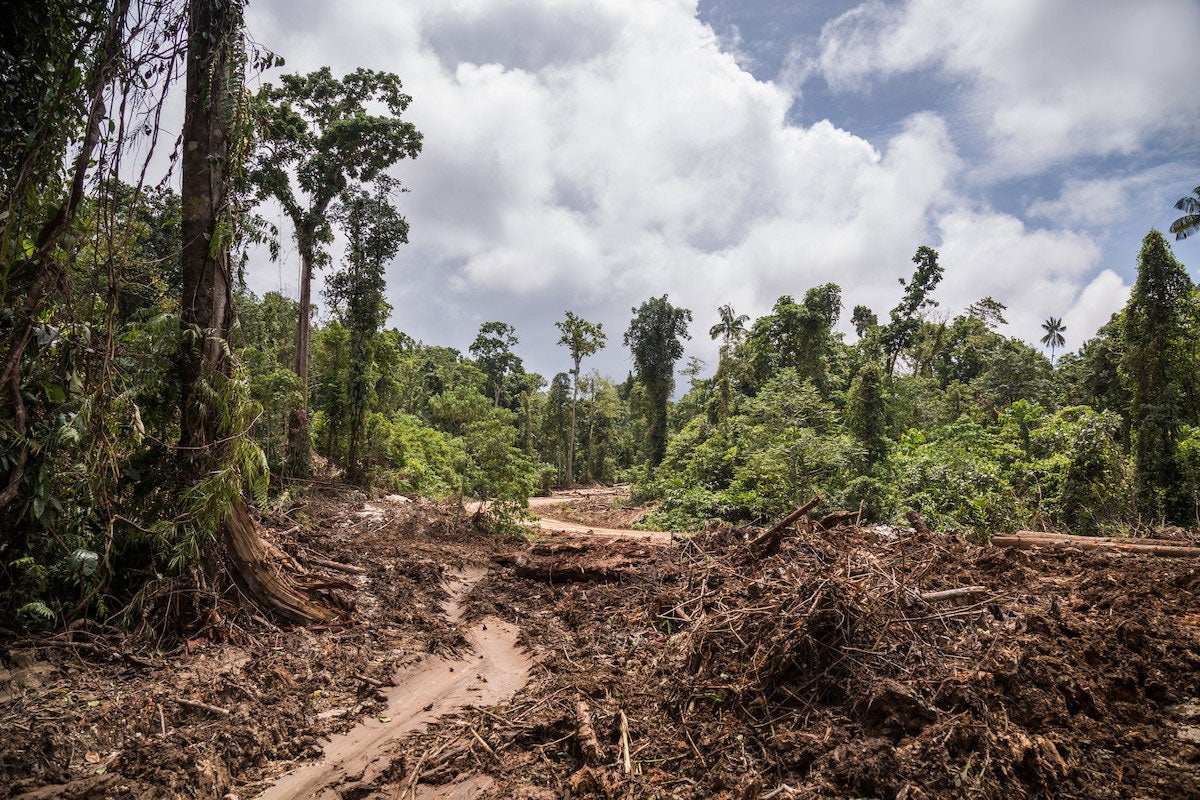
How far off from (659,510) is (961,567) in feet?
46.8

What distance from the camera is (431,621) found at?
20.7 ft

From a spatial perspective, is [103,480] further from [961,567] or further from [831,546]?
[961,567]

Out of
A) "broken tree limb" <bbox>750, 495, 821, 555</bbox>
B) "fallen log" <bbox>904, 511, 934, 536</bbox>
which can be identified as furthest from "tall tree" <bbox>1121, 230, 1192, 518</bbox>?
"broken tree limb" <bbox>750, 495, 821, 555</bbox>

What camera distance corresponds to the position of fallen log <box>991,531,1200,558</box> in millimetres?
6617

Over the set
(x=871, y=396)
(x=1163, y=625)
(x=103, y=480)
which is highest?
(x=871, y=396)

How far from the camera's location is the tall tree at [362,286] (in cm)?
1708

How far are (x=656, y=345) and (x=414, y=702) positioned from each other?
31.9 meters

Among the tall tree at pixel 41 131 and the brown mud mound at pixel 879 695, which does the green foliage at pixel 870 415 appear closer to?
the brown mud mound at pixel 879 695

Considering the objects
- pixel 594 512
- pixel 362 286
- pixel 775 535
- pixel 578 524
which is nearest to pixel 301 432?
pixel 362 286

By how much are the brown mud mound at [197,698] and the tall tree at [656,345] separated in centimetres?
2928

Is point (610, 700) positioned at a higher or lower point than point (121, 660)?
lower

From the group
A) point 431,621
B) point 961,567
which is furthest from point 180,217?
point 961,567

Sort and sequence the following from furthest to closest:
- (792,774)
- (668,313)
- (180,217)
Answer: (668,313)
(180,217)
(792,774)

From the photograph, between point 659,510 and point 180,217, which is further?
point 659,510
